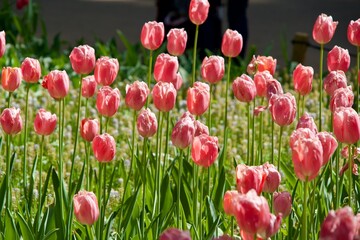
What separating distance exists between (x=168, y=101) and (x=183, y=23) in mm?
5540

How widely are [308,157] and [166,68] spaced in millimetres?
1156

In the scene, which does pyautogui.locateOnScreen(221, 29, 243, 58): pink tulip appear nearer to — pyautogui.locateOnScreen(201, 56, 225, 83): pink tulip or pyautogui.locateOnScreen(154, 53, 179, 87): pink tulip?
pyautogui.locateOnScreen(201, 56, 225, 83): pink tulip

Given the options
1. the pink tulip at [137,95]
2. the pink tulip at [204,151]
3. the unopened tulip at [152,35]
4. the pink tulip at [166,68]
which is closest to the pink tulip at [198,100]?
the pink tulip at [137,95]

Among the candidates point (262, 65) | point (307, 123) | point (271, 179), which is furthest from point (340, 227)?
point (262, 65)

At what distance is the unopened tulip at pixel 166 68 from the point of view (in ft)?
10.9

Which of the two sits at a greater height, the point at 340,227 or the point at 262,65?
the point at 262,65

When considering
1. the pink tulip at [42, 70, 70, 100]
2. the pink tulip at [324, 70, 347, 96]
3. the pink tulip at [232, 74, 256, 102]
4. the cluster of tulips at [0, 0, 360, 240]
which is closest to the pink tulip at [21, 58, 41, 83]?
the cluster of tulips at [0, 0, 360, 240]

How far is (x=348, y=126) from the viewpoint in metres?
2.56

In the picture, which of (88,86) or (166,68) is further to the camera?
(88,86)

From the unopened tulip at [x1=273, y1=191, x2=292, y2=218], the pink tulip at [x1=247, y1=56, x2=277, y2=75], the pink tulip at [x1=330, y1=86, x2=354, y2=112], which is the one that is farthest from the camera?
the pink tulip at [x1=247, y1=56, x2=277, y2=75]

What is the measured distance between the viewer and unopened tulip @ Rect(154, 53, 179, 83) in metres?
3.32

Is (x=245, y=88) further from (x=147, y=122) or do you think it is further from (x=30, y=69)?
(x=30, y=69)

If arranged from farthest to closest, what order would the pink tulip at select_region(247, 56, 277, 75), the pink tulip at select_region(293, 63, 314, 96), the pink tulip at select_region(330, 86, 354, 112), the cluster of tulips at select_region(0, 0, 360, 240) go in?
the pink tulip at select_region(247, 56, 277, 75) < the pink tulip at select_region(293, 63, 314, 96) < the pink tulip at select_region(330, 86, 354, 112) < the cluster of tulips at select_region(0, 0, 360, 240)

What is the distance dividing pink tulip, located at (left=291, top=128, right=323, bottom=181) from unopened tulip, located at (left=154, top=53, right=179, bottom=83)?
1.10m
